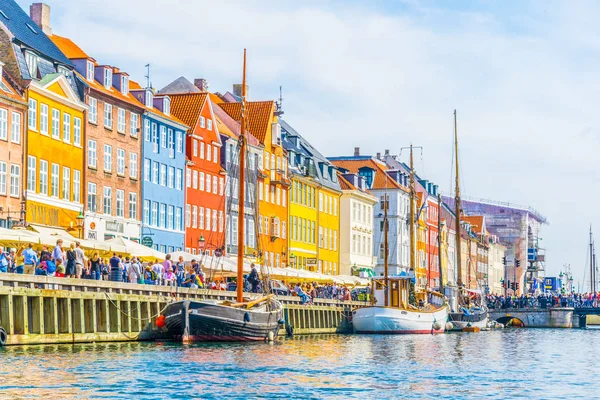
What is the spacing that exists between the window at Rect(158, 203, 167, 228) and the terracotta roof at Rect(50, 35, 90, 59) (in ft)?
36.2

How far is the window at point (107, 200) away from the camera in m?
73.5

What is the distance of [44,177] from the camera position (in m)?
65.6

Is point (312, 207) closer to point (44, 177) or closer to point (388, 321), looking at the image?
point (388, 321)

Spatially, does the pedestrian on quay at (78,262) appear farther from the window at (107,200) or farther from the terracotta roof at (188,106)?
the terracotta roof at (188,106)

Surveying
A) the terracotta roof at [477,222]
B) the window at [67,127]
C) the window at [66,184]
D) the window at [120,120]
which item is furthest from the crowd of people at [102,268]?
the terracotta roof at [477,222]

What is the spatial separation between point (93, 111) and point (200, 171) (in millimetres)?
16380

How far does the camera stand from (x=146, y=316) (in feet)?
167

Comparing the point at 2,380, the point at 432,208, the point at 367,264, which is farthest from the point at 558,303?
the point at 2,380

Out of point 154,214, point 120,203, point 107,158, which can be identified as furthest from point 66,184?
point 154,214

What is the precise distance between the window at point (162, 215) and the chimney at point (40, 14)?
13460mm

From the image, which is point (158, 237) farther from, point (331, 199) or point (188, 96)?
point (331, 199)

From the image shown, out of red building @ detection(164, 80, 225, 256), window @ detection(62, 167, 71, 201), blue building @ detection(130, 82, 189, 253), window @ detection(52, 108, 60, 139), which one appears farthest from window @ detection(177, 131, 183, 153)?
window @ detection(52, 108, 60, 139)

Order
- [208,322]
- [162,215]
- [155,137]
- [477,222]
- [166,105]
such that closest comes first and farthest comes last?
[208,322]
[155,137]
[162,215]
[166,105]
[477,222]

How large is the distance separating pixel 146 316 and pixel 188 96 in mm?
39566
